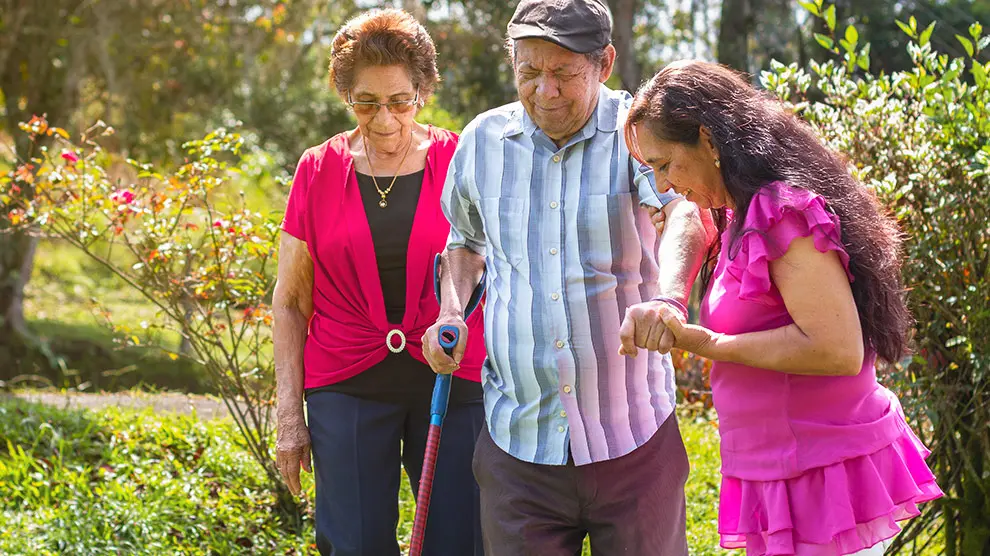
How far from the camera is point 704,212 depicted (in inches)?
113

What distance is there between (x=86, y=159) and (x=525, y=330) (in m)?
3.26

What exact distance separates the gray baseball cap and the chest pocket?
409 millimetres

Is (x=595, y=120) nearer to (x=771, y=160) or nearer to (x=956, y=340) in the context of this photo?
(x=771, y=160)

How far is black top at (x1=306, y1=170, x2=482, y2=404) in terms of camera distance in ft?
11.5

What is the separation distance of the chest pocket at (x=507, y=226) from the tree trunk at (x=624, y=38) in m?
6.39

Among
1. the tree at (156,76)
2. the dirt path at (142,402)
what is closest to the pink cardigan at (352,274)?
the dirt path at (142,402)

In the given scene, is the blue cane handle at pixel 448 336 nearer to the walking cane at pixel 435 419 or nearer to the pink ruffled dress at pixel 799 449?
the walking cane at pixel 435 419

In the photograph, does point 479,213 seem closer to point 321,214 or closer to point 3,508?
point 321,214

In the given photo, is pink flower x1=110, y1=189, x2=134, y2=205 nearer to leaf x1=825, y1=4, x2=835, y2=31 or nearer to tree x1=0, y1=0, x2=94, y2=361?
leaf x1=825, y1=4, x2=835, y2=31

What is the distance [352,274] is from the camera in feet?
11.5

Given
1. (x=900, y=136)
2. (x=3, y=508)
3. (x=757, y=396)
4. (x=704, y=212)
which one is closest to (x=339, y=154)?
(x=704, y=212)

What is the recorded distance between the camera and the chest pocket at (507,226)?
9.70 ft

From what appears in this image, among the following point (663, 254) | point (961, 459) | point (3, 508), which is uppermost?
point (663, 254)

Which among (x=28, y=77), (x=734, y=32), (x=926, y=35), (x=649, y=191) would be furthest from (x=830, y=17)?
(x=28, y=77)
